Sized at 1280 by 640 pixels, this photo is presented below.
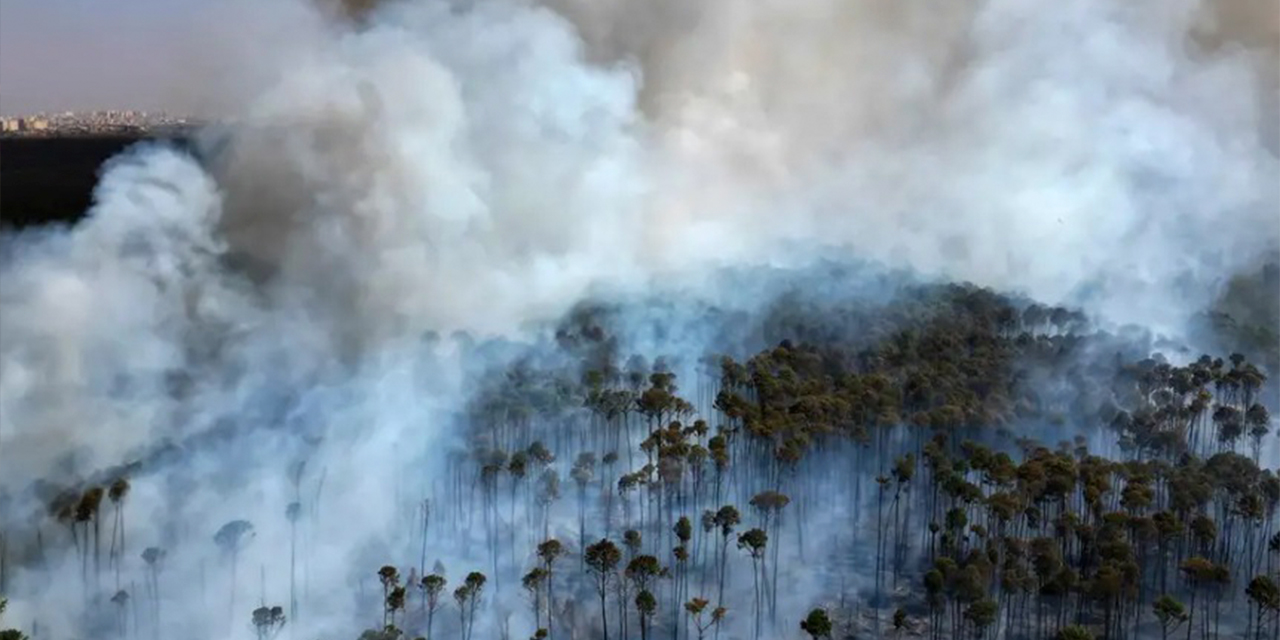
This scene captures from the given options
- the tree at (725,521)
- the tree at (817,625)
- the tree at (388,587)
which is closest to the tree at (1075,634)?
the tree at (817,625)

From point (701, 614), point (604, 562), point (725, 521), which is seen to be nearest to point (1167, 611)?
point (725, 521)

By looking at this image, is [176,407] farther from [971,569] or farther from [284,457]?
[971,569]

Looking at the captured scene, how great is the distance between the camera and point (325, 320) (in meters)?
37.3

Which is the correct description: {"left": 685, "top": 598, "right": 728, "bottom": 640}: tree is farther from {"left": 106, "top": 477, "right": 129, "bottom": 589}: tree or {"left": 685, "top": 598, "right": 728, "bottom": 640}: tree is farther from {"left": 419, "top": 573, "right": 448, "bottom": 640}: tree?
{"left": 106, "top": 477, "right": 129, "bottom": 589}: tree

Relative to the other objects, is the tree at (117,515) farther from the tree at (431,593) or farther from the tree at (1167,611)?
the tree at (1167,611)

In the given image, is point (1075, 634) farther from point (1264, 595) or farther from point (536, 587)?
point (536, 587)

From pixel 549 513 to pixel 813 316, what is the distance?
16.9 meters

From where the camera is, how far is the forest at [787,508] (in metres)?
24.0

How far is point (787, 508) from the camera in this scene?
3042 cm

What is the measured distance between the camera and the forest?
2405 cm

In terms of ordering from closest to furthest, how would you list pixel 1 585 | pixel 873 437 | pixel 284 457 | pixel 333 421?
pixel 1 585 < pixel 284 457 < pixel 333 421 < pixel 873 437

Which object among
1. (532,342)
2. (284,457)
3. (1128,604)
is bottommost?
(1128,604)

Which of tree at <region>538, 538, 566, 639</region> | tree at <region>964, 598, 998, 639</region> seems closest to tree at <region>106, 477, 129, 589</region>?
tree at <region>538, 538, 566, 639</region>

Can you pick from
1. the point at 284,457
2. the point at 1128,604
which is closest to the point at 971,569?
the point at 1128,604
